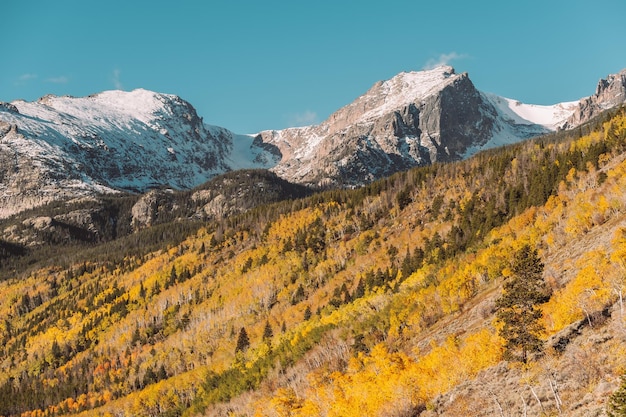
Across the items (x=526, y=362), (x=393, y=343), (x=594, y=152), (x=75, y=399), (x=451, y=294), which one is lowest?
(x=75, y=399)

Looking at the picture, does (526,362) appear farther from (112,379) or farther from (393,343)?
(112,379)

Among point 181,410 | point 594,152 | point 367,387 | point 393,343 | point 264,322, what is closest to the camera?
point 367,387

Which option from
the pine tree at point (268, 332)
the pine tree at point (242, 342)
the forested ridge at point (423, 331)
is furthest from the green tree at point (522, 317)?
the pine tree at point (242, 342)

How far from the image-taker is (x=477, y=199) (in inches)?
7111

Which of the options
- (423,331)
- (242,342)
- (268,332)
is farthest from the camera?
(242,342)

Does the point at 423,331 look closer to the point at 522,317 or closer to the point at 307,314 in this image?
the point at 522,317

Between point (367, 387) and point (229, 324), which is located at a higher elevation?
point (367, 387)

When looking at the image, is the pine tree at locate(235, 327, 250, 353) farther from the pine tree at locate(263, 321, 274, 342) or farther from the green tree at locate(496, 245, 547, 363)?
the green tree at locate(496, 245, 547, 363)

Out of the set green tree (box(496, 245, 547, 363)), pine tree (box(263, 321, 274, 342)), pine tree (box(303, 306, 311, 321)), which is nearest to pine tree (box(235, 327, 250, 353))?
pine tree (box(263, 321, 274, 342))

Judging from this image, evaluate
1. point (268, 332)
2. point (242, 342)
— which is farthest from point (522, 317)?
point (242, 342)

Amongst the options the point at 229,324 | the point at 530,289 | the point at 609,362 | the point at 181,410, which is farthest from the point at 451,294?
the point at 229,324

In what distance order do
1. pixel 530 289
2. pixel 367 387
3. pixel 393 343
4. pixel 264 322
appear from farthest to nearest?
1. pixel 264 322
2. pixel 393 343
3. pixel 367 387
4. pixel 530 289

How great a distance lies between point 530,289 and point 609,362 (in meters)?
15.3

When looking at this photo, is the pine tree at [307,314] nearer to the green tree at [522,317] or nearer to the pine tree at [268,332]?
the pine tree at [268,332]
